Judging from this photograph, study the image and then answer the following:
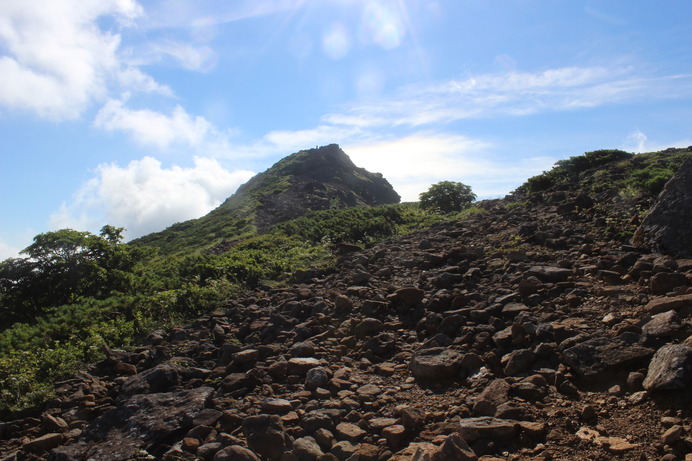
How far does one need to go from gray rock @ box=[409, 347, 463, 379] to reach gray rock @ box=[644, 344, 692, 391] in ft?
6.14

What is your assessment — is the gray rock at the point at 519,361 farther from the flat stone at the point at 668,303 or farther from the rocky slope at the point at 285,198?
the rocky slope at the point at 285,198

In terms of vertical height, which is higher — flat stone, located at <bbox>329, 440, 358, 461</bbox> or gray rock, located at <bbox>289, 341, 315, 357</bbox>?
gray rock, located at <bbox>289, 341, 315, 357</bbox>

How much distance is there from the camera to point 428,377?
5.04 meters

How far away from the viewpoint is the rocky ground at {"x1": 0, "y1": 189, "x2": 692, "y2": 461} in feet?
11.8

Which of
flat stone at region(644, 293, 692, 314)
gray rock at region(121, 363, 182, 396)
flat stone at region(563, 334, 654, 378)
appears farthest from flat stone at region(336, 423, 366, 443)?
flat stone at region(644, 293, 692, 314)

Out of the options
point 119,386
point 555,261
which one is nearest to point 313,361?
point 119,386

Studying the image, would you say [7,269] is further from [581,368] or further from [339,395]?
[581,368]

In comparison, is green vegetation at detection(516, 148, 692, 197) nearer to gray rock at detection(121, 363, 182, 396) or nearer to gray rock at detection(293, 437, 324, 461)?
gray rock at detection(293, 437, 324, 461)

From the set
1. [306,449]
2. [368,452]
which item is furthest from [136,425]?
[368,452]

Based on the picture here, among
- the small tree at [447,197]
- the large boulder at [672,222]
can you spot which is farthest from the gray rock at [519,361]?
the small tree at [447,197]

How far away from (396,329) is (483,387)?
90.9 inches

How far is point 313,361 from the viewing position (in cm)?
588

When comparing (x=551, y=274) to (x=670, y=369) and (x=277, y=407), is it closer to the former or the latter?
(x=670, y=369)

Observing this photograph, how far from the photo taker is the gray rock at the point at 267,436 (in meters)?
4.08
